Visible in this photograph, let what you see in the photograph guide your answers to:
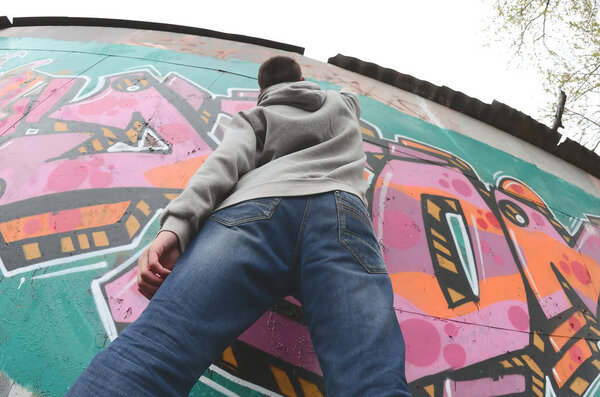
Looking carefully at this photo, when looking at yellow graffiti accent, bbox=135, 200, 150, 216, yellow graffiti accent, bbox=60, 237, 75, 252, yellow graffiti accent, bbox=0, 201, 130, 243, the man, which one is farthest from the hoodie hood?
yellow graffiti accent, bbox=60, 237, 75, 252

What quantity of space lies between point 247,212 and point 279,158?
360mm

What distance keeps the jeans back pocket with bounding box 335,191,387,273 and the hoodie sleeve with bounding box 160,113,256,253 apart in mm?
442

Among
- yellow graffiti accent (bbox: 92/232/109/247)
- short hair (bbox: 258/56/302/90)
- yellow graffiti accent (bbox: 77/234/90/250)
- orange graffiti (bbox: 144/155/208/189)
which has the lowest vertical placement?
yellow graffiti accent (bbox: 77/234/90/250)

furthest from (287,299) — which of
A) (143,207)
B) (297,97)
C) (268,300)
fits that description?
(143,207)

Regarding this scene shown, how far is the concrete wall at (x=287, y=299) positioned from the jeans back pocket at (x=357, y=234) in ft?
2.68

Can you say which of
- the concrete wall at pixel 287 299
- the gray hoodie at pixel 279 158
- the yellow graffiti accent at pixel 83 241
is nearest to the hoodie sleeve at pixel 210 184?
the gray hoodie at pixel 279 158

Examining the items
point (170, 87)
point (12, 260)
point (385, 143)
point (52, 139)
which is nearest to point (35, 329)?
point (12, 260)

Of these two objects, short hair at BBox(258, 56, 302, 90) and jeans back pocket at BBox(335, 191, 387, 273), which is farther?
short hair at BBox(258, 56, 302, 90)

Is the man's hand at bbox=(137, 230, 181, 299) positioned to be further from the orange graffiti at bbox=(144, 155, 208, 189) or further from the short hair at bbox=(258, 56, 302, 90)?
the orange graffiti at bbox=(144, 155, 208, 189)

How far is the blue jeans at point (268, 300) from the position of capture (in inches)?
34.8

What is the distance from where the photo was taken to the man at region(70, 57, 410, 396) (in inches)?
35.8

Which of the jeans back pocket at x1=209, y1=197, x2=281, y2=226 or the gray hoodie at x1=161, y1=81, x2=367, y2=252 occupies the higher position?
the gray hoodie at x1=161, y1=81, x2=367, y2=252

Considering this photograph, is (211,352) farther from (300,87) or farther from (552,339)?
(552,339)

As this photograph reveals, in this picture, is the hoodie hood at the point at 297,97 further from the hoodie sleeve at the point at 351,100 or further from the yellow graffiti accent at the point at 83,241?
the yellow graffiti accent at the point at 83,241
